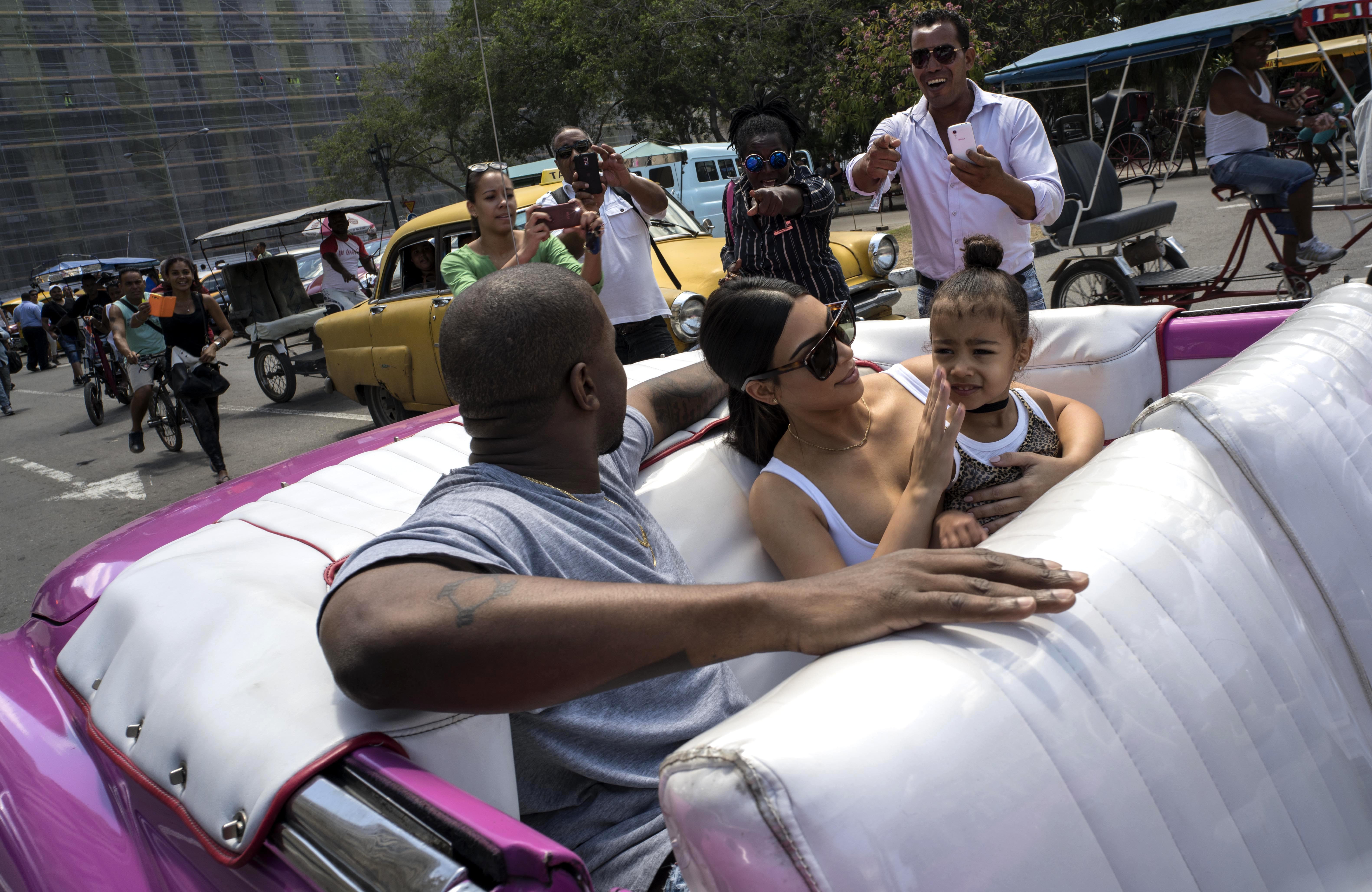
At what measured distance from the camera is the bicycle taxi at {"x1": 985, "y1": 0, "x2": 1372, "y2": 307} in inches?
231

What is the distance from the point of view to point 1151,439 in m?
1.62

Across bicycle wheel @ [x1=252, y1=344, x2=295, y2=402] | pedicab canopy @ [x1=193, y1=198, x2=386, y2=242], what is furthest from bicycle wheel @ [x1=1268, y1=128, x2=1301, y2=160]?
bicycle wheel @ [x1=252, y1=344, x2=295, y2=402]

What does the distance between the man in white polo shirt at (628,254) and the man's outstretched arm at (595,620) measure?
322 cm

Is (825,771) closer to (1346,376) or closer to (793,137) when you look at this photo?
(1346,376)

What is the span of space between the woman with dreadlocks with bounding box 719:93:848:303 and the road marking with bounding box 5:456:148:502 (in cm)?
573

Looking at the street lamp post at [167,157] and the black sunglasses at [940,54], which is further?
the street lamp post at [167,157]

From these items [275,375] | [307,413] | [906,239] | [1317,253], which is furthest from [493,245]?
[906,239]

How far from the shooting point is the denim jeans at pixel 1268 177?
5.68 meters

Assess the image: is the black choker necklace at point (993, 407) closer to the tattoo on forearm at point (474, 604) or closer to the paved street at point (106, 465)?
the tattoo on forearm at point (474, 604)

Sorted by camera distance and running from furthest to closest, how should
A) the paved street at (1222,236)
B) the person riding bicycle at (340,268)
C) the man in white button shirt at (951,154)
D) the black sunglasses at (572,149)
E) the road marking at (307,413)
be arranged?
the person riding bicycle at (340,268), the road marking at (307,413), the paved street at (1222,236), the black sunglasses at (572,149), the man in white button shirt at (951,154)

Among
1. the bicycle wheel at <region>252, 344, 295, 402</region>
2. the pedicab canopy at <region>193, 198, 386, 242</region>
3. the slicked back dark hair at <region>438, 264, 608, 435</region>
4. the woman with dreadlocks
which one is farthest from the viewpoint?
the pedicab canopy at <region>193, 198, 386, 242</region>

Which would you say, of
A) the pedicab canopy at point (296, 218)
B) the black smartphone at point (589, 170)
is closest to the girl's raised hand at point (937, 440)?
the black smartphone at point (589, 170)

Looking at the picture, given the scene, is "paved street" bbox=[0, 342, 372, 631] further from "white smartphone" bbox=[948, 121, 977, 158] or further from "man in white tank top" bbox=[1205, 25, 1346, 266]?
"man in white tank top" bbox=[1205, 25, 1346, 266]

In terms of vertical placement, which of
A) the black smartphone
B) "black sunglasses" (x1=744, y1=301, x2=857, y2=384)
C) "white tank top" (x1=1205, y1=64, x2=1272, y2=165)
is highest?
the black smartphone
